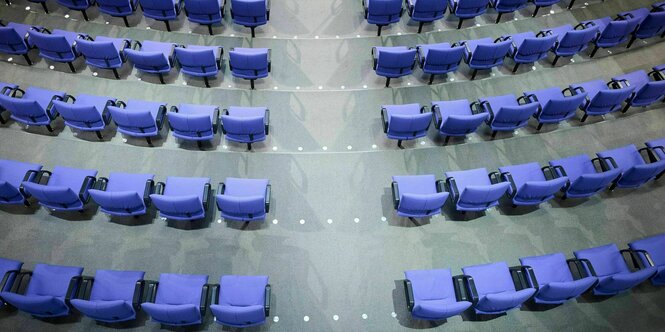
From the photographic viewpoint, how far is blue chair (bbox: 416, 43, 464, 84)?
7117 mm

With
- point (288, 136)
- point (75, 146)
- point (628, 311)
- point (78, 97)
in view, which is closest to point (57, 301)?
point (75, 146)

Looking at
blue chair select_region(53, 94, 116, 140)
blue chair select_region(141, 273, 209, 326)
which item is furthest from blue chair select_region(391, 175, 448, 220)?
blue chair select_region(53, 94, 116, 140)

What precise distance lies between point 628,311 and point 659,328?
33 cm

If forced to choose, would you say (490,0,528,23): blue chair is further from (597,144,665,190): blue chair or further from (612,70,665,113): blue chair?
(597,144,665,190): blue chair

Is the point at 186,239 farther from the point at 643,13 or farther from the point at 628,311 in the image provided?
the point at 643,13

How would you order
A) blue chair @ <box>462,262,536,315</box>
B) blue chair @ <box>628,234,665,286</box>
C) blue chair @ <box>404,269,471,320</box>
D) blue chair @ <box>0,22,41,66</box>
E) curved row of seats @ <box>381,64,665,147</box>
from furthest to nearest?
1. blue chair @ <box>0,22,41,66</box>
2. curved row of seats @ <box>381,64,665,147</box>
3. blue chair @ <box>628,234,665,286</box>
4. blue chair @ <box>404,269,471,320</box>
5. blue chair @ <box>462,262,536,315</box>

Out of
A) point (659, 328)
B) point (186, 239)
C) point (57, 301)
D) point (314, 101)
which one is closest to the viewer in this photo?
point (57, 301)

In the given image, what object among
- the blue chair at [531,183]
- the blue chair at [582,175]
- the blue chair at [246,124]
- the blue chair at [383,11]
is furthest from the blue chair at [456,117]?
the blue chair at [246,124]

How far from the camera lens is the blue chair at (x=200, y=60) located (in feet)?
22.6

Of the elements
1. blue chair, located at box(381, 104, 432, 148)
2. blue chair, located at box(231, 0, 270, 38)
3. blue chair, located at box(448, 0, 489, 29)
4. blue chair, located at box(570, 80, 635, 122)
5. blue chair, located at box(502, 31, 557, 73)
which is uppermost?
blue chair, located at box(448, 0, 489, 29)

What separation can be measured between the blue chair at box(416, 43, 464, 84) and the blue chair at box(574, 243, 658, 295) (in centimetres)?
299

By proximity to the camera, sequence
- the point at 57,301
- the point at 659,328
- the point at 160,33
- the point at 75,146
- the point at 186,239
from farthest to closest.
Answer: the point at 160,33 < the point at 75,146 < the point at 186,239 < the point at 659,328 < the point at 57,301

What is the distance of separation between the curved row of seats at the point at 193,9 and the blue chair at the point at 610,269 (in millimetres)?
5275

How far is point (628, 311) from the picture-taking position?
5.84 m
